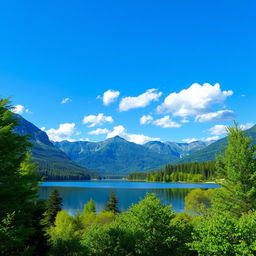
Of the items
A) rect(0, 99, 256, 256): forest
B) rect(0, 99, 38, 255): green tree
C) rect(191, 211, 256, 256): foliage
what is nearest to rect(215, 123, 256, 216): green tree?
rect(0, 99, 256, 256): forest

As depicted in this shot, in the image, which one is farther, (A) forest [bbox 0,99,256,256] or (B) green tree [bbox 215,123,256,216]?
(B) green tree [bbox 215,123,256,216]

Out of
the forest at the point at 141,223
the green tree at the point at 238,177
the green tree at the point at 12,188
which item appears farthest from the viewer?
the green tree at the point at 238,177

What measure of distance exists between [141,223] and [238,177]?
12.6 meters

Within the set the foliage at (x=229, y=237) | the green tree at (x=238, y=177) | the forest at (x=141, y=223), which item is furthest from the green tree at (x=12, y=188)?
the green tree at (x=238, y=177)

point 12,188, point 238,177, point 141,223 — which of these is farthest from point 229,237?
point 12,188

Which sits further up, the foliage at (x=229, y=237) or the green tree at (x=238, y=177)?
the green tree at (x=238, y=177)

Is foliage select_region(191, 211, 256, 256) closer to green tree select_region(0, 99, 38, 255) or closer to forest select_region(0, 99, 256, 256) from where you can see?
forest select_region(0, 99, 256, 256)

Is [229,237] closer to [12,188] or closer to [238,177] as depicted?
[238,177]

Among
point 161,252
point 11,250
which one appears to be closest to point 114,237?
point 161,252

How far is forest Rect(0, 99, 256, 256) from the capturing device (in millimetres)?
17562

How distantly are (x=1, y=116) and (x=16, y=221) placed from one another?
7.88 meters

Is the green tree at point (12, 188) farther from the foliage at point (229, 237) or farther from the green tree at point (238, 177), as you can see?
the green tree at point (238, 177)

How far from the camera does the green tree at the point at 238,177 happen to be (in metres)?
27.5

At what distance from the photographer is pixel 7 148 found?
1848 cm
